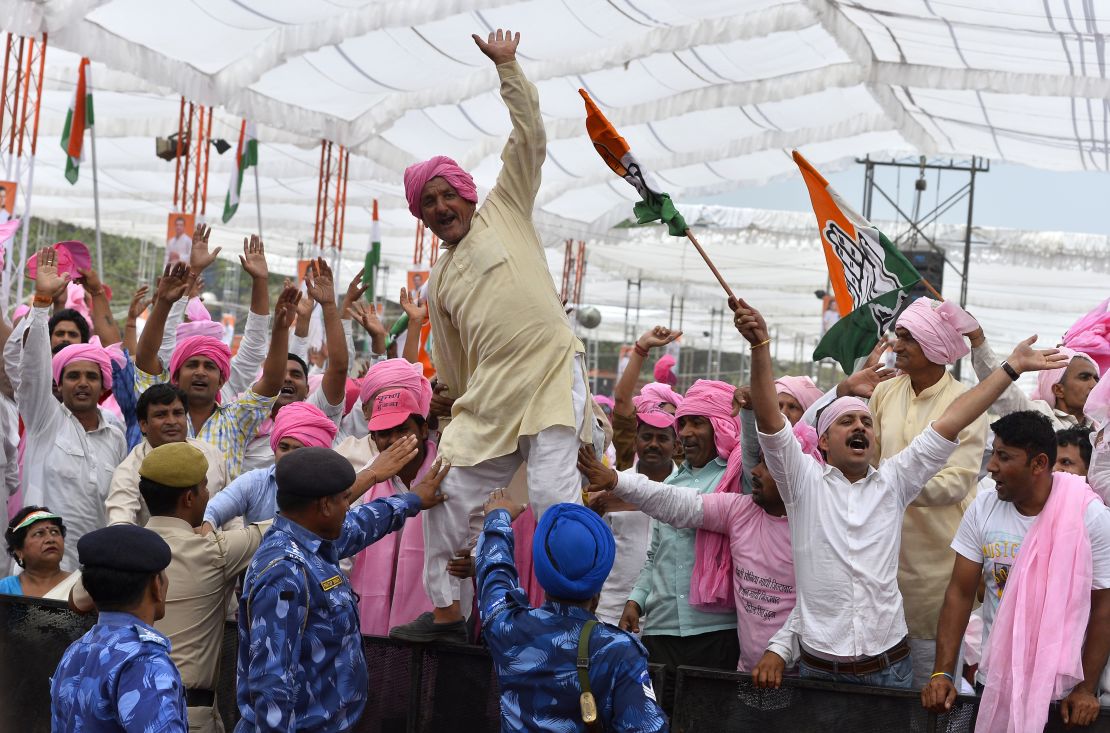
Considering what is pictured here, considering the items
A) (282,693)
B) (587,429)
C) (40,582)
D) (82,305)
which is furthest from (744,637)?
(82,305)

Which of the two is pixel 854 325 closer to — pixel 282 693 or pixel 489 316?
pixel 489 316

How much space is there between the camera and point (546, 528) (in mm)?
3361

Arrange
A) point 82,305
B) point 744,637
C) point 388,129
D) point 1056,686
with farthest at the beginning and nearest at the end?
point 388,129 → point 82,305 → point 744,637 → point 1056,686

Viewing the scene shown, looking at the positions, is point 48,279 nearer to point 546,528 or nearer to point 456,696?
point 456,696

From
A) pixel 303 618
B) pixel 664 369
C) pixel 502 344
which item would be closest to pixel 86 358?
pixel 502 344

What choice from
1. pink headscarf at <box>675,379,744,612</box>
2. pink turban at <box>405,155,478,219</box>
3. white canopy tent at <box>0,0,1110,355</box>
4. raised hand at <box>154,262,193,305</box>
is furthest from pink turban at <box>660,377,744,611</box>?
white canopy tent at <box>0,0,1110,355</box>

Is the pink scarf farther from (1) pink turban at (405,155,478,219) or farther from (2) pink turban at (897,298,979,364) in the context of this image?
(1) pink turban at (405,155,478,219)

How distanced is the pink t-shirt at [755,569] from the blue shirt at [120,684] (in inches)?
76.6

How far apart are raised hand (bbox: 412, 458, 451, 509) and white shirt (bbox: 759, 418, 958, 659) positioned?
99cm

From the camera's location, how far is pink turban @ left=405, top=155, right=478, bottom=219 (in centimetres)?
408

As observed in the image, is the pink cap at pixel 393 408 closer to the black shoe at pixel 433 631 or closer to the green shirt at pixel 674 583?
the black shoe at pixel 433 631

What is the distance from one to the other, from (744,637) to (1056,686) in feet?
3.17

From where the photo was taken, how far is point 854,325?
4.86m

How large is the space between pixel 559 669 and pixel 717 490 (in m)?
1.47
